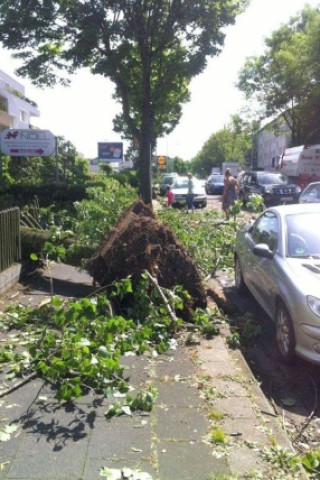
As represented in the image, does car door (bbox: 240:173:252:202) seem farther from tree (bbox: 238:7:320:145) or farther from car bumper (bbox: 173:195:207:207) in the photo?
tree (bbox: 238:7:320:145)

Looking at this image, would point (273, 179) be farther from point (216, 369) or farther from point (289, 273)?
point (216, 369)

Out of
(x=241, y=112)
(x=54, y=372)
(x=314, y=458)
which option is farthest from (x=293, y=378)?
(x=241, y=112)

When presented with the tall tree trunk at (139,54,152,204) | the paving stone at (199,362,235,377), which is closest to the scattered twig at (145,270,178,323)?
the paving stone at (199,362,235,377)

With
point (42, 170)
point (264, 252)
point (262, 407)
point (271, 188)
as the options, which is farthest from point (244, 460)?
point (271, 188)

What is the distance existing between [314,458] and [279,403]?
121cm

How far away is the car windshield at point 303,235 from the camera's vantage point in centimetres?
562

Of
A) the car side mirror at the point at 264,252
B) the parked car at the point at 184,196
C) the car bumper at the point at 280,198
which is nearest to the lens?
the car side mirror at the point at 264,252

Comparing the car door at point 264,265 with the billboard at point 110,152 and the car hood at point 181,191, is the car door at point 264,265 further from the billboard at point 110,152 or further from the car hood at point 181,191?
the billboard at point 110,152

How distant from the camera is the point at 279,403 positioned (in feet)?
14.2

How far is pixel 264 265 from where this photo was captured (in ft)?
19.8

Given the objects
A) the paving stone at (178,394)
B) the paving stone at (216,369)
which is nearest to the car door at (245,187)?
the paving stone at (216,369)

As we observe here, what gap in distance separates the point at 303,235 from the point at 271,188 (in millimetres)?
16863

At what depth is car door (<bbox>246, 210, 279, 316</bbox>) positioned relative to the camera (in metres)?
5.70

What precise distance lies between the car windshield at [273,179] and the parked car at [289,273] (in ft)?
53.9
